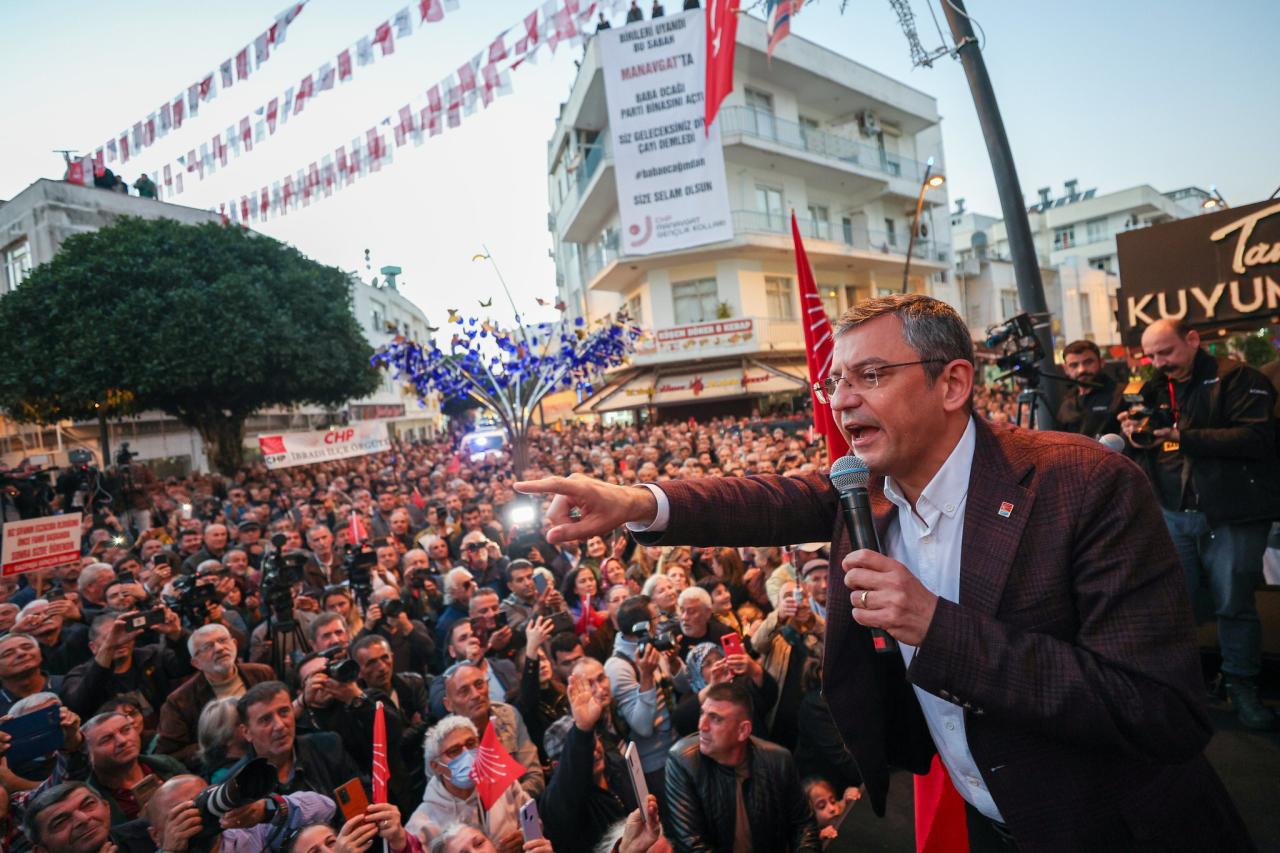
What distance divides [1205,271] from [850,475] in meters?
5.35

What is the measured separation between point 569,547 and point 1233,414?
5.97 metres

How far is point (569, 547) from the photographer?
7.76 meters

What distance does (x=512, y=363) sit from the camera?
11258 millimetres

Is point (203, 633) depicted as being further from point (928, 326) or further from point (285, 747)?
point (928, 326)

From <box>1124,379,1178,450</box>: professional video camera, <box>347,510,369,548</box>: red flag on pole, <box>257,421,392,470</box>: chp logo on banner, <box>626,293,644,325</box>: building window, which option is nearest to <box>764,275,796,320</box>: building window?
<box>626,293,644,325</box>: building window

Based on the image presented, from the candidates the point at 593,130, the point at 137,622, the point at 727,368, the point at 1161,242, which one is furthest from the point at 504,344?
the point at 593,130

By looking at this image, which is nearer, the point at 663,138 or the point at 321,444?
the point at 663,138

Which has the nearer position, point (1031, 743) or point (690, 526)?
point (1031, 743)

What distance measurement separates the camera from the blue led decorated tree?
10.9 m

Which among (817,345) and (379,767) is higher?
(817,345)

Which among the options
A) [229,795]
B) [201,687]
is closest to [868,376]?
[229,795]

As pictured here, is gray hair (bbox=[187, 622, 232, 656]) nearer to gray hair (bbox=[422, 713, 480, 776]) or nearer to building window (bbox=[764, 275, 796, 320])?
gray hair (bbox=[422, 713, 480, 776])

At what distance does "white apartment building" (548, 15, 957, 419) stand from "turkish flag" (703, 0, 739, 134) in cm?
1306

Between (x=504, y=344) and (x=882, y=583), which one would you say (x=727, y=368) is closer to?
(x=504, y=344)
